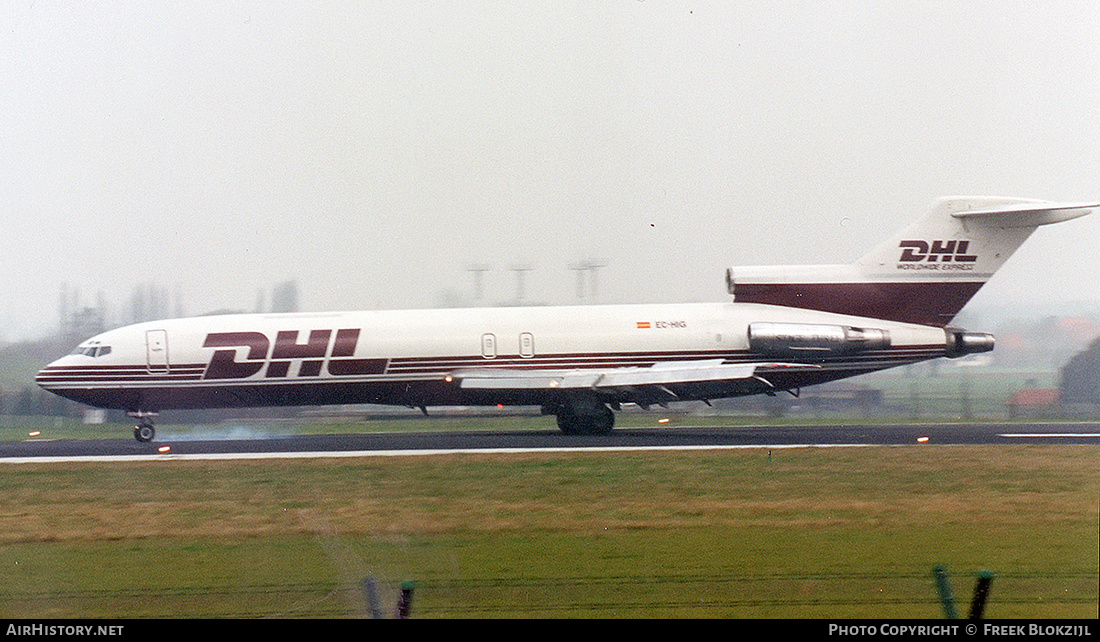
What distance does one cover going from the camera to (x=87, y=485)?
12.2m

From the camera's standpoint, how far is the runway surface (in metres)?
14.4

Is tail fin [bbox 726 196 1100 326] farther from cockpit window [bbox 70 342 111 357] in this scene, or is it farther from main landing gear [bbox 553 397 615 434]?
cockpit window [bbox 70 342 111 357]

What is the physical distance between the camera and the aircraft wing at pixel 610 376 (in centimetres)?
1698

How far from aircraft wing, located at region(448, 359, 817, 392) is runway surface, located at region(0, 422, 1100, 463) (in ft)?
2.81

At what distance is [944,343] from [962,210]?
2.41m

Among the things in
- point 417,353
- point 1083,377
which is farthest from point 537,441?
point 1083,377

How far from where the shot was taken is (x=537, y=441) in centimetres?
1587

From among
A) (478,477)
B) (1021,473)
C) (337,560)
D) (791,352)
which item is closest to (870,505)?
(1021,473)

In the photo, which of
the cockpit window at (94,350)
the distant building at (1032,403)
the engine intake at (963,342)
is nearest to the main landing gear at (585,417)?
the engine intake at (963,342)

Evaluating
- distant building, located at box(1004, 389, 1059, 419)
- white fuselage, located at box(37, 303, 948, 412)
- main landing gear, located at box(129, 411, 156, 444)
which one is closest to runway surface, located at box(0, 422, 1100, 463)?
main landing gear, located at box(129, 411, 156, 444)

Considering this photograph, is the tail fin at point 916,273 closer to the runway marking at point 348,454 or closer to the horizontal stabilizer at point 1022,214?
the horizontal stabilizer at point 1022,214

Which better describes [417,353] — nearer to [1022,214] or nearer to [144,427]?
[144,427]

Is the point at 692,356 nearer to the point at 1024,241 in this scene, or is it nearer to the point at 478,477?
the point at 1024,241

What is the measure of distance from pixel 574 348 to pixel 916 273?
5.98 meters
